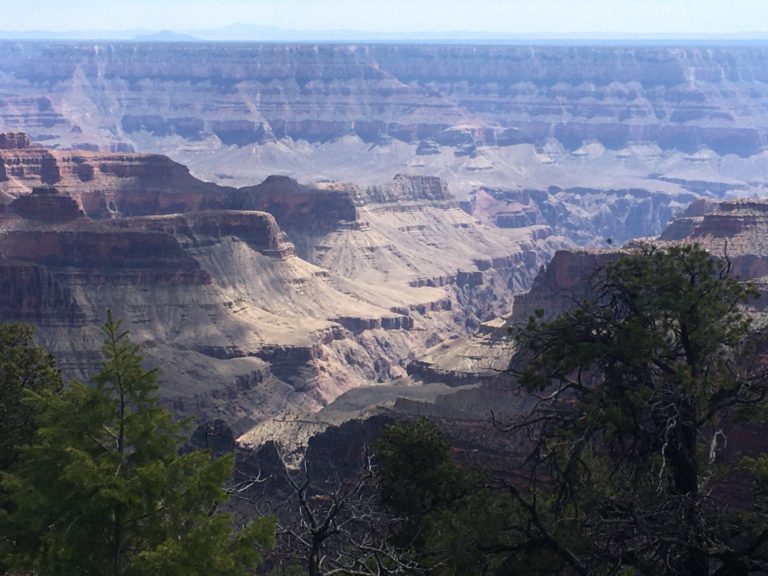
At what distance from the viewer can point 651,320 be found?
2956 centimetres

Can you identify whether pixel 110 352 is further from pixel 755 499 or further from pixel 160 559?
pixel 755 499

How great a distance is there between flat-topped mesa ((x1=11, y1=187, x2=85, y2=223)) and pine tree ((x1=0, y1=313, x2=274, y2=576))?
10896 cm

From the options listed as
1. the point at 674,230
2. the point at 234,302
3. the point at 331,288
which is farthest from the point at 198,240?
the point at 674,230

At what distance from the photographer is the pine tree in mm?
25391

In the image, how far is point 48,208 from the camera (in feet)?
A: 440

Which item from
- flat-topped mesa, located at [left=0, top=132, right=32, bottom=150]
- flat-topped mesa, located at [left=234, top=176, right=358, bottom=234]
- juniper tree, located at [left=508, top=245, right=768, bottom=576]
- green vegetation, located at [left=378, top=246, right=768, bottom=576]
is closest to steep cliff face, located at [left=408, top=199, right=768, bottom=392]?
flat-topped mesa, located at [left=234, top=176, right=358, bottom=234]

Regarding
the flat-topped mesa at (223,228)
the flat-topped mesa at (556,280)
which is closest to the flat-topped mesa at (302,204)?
the flat-topped mesa at (223,228)

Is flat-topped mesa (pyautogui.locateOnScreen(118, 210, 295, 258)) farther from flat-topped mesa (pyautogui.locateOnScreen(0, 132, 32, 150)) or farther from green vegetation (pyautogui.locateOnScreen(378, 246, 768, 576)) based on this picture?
green vegetation (pyautogui.locateOnScreen(378, 246, 768, 576))

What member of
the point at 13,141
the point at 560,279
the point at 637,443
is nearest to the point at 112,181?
the point at 13,141

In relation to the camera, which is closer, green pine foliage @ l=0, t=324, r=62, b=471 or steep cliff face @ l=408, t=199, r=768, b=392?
green pine foliage @ l=0, t=324, r=62, b=471

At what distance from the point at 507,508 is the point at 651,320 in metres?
5.23

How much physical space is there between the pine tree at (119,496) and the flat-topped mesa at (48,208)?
108959 millimetres

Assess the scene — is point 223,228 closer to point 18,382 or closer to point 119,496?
point 18,382

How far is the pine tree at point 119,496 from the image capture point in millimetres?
25391
